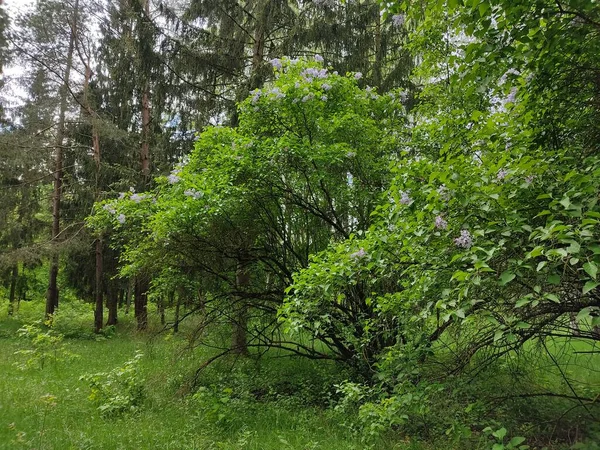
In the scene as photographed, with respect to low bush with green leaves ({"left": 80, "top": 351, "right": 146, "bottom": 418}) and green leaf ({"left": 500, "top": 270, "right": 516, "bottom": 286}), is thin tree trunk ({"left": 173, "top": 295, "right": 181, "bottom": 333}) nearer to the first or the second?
low bush with green leaves ({"left": 80, "top": 351, "right": 146, "bottom": 418})

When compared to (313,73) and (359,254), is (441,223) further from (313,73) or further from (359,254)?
(313,73)

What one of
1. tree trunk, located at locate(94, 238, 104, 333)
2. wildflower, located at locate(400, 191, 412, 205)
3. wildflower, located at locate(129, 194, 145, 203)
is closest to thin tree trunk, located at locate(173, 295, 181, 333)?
wildflower, located at locate(129, 194, 145, 203)

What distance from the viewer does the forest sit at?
2592mm

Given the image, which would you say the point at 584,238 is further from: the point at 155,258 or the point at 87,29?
the point at 87,29

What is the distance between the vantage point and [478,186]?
2.56m

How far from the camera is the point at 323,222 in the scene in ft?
23.7

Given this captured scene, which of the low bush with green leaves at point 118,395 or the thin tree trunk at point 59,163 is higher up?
the thin tree trunk at point 59,163

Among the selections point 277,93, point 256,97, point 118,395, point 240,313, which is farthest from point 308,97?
point 118,395

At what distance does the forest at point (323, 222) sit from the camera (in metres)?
2.59

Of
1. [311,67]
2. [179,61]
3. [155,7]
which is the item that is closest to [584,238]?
[311,67]

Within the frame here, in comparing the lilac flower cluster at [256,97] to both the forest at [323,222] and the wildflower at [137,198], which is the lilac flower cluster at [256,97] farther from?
the wildflower at [137,198]

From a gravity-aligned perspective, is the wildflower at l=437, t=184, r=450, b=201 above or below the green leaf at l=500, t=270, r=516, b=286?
above

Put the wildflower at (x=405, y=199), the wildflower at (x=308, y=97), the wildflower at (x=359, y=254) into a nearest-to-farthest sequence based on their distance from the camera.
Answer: the wildflower at (x=405, y=199) → the wildflower at (x=359, y=254) → the wildflower at (x=308, y=97)

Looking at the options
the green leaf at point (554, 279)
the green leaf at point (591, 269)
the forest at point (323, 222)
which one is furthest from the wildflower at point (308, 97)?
the green leaf at point (591, 269)
